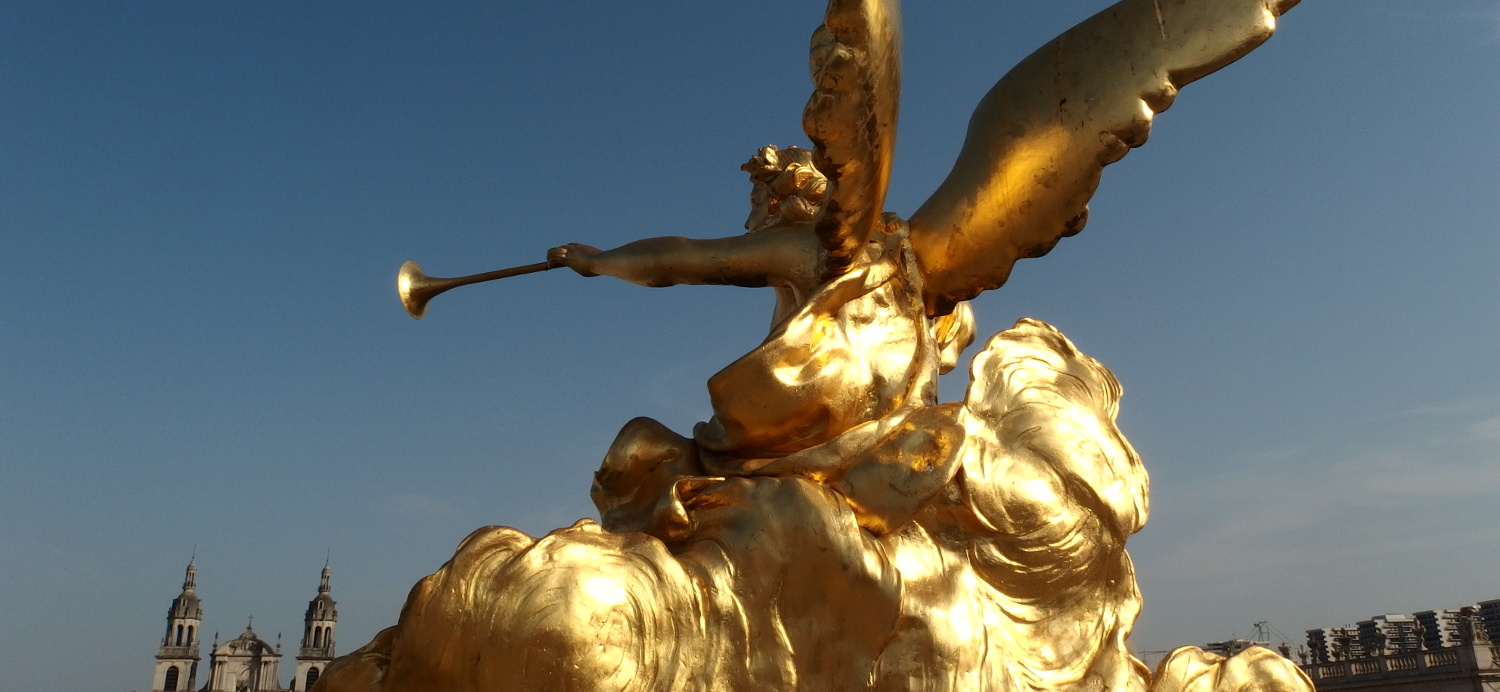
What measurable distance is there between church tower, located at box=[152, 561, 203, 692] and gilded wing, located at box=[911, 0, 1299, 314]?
58.4 meters

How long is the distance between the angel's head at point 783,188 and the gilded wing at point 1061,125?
471mm

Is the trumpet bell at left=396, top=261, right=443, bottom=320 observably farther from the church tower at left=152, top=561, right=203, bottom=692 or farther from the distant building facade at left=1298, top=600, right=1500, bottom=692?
the church tower at left=152, top=561, right=203, bottom=692

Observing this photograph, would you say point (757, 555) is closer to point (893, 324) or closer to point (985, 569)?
point (985, 569)

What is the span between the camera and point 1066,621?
397 centimetres

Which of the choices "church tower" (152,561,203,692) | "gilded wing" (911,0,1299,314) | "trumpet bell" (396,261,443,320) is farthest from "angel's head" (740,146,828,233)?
"church tower" (152,561,203,692)

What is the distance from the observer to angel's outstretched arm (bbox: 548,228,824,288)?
14.1ft

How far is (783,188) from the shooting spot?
15.2 ft

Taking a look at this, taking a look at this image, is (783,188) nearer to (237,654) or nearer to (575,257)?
(575,257)

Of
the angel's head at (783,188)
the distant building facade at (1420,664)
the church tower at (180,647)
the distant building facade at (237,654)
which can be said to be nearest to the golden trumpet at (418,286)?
the angel's head at (783,188)

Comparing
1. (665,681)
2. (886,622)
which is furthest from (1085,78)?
(665,681)

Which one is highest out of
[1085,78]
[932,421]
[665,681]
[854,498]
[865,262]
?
[1085,78]

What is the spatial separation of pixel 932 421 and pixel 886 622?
80cm

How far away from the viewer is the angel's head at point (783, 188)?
4535 millimetres

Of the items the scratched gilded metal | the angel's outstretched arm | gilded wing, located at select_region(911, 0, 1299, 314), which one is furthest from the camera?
the angel's outstretched arm
